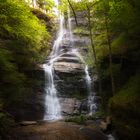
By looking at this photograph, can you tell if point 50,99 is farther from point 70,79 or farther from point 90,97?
point 90,97

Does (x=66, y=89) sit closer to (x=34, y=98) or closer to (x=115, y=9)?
(x=34, y=98)

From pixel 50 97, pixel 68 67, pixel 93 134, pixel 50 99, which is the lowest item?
pixel 93 134

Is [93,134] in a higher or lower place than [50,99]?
lower

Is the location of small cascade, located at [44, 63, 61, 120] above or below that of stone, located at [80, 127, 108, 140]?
above

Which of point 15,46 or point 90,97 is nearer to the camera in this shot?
point 15,46

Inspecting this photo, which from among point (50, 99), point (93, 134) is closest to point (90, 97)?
point (50, 99)

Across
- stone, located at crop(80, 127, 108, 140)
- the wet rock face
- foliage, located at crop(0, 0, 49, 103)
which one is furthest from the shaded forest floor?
the wet rock face

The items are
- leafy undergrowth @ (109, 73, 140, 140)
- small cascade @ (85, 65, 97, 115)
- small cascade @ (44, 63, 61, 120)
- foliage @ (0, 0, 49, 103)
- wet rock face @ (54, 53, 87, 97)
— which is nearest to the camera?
leafy undergrowth @ (109, 73, 140, 140)

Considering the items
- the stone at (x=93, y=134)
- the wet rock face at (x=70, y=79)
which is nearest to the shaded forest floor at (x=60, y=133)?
the stone at (x=93, y=134)

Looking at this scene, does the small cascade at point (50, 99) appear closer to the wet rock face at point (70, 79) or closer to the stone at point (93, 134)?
the wet rock face at point (70, 79)

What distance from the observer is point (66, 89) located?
74.4ft

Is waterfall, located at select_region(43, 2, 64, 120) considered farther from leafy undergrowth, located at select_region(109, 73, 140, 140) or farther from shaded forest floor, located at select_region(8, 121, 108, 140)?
leafy undergrowth, located at select_region(109, 73, 140, 140)

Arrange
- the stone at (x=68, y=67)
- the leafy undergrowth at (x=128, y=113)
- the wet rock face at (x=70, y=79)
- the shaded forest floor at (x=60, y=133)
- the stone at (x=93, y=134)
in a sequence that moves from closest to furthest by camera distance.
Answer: the leafy undergrowth at (x=128, y=113) < the shaded forest floor at (x=60, y=133) < the stone at (x=93, y=134) < the wet rock face at (x=70, y=79) < the stone at (x=68, y=67)

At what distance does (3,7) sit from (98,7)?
5940 mm
